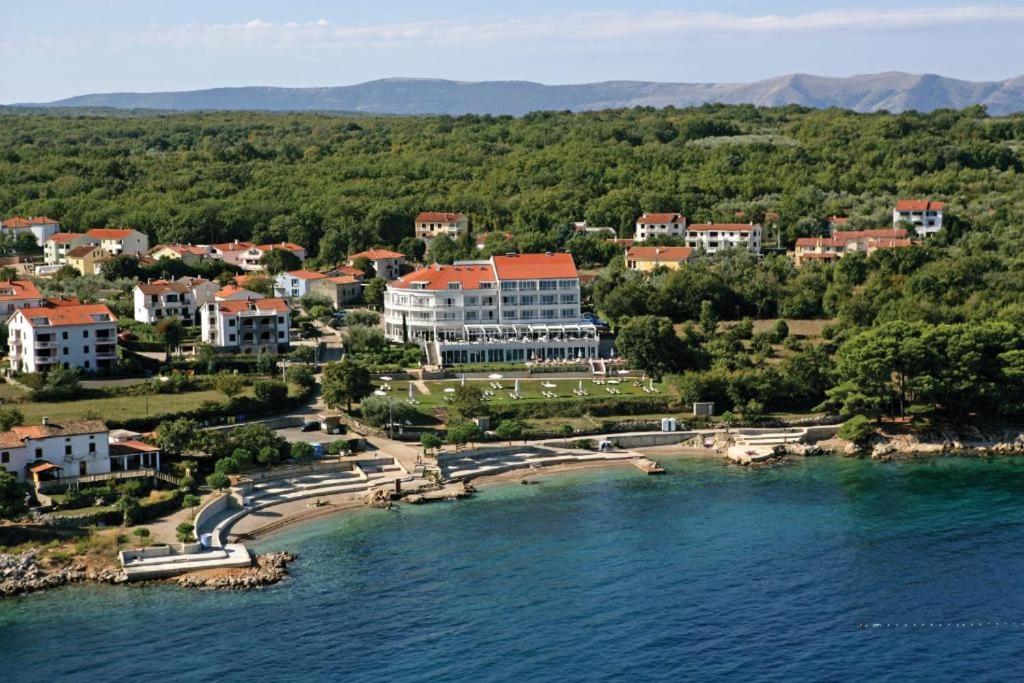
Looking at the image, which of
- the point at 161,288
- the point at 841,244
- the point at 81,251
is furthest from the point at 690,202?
the point at 81,251

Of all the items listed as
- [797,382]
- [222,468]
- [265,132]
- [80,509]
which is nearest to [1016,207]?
[797,382]

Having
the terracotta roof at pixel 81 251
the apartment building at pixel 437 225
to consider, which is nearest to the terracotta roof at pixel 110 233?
the terracotta roof at pixel 81 251

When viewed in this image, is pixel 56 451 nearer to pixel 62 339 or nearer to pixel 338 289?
pixel 62 339

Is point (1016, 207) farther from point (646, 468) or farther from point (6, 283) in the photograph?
point (6, 283)

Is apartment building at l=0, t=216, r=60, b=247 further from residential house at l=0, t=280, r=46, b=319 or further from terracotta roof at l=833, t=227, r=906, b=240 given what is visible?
terracotta roof at l=833, t=227, r=906, b=240

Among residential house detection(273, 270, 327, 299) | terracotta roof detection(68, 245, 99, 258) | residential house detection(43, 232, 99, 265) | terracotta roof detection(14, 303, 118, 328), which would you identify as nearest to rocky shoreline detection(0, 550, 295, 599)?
terracotta roof detection(14, 303, 118, 328)
